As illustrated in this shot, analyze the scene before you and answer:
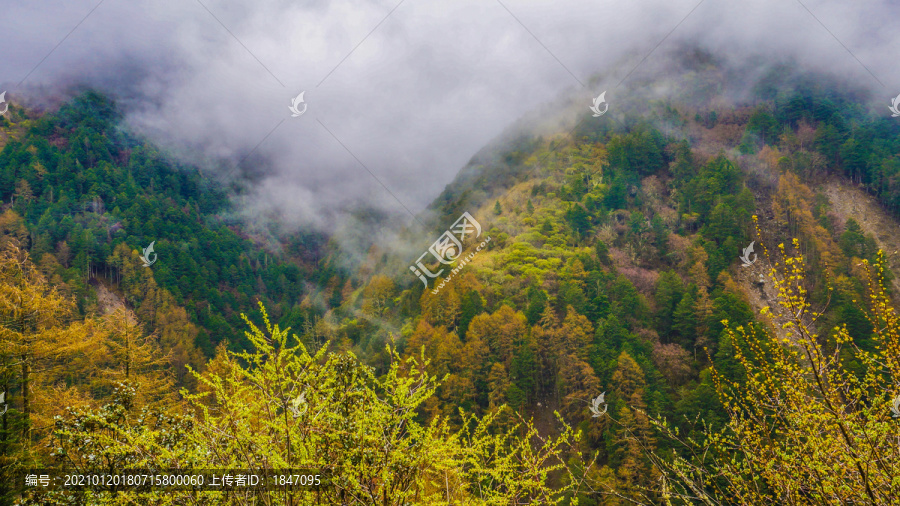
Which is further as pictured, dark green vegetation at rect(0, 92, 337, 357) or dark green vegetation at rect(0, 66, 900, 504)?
dark green vegetation at rect(0, 92, 337, 357)

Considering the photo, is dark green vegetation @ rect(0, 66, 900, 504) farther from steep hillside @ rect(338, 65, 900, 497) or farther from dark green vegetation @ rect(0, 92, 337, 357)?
dark green vegetation @ rect(0, 92, 337, 357)

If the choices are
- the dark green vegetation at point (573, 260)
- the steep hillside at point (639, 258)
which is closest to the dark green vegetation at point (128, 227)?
the dark green vegetation at point (573, 260)

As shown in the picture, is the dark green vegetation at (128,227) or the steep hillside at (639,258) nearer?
the steep hillside at (639,258)

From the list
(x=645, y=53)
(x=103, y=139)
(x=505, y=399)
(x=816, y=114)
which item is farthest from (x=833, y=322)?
(x=103, y=139)

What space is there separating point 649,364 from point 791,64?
375 feet

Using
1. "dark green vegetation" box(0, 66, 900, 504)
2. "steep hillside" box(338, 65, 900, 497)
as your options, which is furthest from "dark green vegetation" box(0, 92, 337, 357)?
"steep hillside" box(338, 65, 900, 497)

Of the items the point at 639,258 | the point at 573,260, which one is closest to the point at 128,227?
the point at 573,260

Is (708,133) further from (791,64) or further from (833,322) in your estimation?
(833,322)

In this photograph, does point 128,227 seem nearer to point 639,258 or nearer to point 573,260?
point 573,260

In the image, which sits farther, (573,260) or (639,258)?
(639,258)

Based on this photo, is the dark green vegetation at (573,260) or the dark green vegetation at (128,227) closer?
the dark green vegetation at (573,260)

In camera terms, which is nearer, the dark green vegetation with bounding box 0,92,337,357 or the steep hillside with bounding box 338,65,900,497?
the steep hillside with bounding box 338,65,900,497

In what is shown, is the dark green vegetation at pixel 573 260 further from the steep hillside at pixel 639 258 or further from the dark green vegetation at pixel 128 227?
the dark green vegetation at pixel 128 227

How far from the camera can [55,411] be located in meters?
12.2
